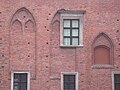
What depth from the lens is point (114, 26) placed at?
2316cm

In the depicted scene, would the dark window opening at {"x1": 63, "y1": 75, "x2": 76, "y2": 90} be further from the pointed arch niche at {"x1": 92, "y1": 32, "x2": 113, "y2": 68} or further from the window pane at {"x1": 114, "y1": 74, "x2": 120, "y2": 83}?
the window pane at {"x1": 114, "y1": 74, "x2": 120, "y2": 83}

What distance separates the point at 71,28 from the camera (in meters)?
23.1

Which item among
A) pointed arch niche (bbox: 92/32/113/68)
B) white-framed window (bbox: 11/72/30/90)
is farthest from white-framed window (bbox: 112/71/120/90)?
white-framed window (bbox: 11/72/30/90)

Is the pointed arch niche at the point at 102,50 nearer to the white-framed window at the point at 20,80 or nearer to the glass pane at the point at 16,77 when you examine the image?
the white-framed window at the point at 20,80

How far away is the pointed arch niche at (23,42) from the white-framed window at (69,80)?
1.59 meters

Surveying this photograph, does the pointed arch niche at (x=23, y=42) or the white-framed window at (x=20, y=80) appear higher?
the pointed arch niche at (x=23, y=42)

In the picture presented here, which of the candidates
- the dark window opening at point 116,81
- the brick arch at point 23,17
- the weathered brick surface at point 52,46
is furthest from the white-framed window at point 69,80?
the brick arch at point 23,17

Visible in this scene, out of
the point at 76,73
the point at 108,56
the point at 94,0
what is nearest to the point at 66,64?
the point at 76,73

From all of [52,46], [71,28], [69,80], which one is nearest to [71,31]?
[71,28]

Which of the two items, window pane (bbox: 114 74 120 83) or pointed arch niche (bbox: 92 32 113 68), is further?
pointed arch niche (bbox: 92 32 113 68)

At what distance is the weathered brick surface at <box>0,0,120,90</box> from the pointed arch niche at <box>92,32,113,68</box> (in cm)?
23

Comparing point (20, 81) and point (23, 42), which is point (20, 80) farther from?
point (23, 42)

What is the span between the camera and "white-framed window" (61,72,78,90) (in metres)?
22.7

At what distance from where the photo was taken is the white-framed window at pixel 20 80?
22.5 meters
